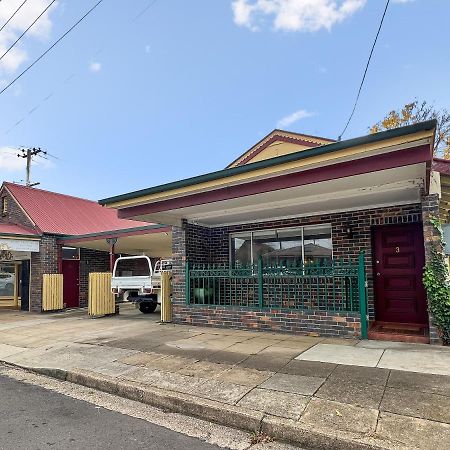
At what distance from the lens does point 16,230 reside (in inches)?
638

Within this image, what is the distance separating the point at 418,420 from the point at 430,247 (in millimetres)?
4121

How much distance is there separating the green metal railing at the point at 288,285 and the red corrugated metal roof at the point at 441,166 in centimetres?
229

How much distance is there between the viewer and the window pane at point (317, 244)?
966 cm

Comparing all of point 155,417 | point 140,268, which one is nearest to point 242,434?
point 155,417

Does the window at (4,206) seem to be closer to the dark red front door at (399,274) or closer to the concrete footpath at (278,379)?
the concrete footpath at (278,379)

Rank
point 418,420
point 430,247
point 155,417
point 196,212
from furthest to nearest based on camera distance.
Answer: point 196,212 → point 430,247 → point 155,417 → point 418,420

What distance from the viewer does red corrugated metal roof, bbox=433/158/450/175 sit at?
24.4 feet

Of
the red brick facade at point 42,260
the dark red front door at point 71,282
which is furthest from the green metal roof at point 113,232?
the dark red front door at point 71,282

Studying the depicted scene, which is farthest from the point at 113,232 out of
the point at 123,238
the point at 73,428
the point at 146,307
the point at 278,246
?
the point at 73,428

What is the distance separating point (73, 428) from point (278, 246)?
728cm

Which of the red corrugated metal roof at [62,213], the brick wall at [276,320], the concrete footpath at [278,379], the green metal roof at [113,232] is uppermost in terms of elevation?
the red corrugated metal roof at [62,213]

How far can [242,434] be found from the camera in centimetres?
385

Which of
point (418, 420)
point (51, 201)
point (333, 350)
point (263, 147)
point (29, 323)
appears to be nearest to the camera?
point (418, 420)

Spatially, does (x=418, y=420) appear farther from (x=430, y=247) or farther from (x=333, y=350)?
(x=430, y=247)
